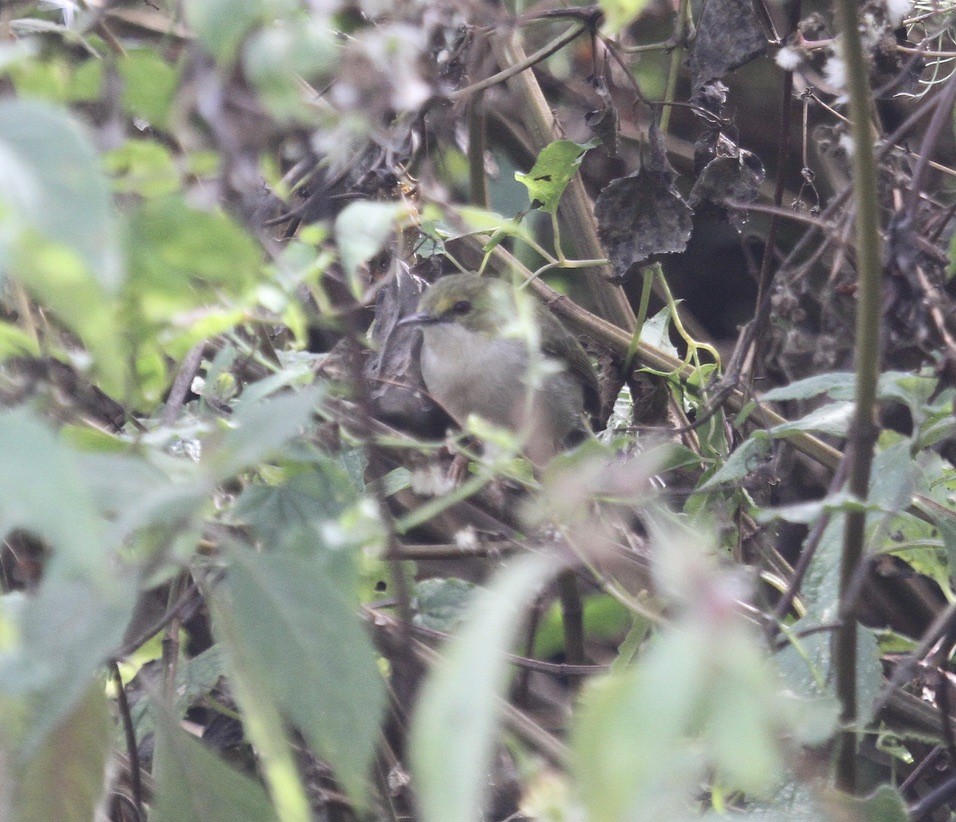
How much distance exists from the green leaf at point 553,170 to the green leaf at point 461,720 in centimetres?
205

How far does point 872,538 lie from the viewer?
197 cm

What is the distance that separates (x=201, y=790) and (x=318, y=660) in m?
0.41

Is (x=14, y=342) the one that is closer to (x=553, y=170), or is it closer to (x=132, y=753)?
(x=132, y=753)

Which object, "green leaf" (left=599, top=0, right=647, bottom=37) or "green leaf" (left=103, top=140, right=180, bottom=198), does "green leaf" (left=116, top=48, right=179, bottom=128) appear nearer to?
"green leaf" (left=103, top=140, right=180, bottom=198)

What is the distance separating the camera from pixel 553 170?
279cm

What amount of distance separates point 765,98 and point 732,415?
7.92 feet

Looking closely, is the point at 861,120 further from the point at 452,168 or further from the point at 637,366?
the point at 452,168

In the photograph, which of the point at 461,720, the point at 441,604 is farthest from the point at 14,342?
the point at 441,604

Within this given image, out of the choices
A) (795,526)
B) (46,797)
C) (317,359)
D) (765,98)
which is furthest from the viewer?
(765,98)

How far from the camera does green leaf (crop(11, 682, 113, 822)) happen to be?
4.17 feet

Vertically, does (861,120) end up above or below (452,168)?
above

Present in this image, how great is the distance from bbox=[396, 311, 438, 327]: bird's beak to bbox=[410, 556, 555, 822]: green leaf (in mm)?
2154

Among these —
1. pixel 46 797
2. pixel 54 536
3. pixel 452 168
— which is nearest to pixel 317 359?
pixel 46 797

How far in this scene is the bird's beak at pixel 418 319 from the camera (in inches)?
121
